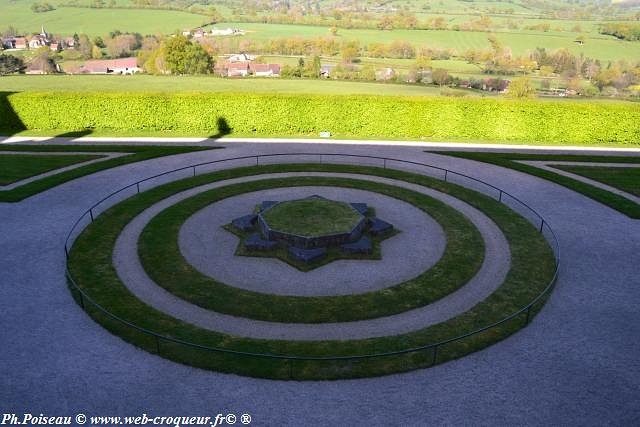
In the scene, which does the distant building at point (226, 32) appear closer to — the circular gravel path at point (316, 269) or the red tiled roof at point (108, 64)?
the red tiled roof at point (108, 64)

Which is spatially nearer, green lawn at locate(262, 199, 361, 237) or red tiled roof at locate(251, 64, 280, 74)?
green lawn at locate(262, 199, 361, 237)

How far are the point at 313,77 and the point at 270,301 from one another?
105m

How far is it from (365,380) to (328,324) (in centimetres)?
386

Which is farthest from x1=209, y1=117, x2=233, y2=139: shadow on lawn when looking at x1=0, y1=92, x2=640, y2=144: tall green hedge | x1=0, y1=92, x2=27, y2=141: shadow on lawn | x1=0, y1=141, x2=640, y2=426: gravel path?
x1=0, y1=141, x2=640, y2=426: gravel path

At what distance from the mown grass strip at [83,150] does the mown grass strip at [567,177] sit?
88.8 ft

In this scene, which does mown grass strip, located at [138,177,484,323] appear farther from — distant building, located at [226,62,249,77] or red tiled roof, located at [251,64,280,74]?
distant building, located at [226,62,249,77]

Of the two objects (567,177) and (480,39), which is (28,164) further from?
(480,39)

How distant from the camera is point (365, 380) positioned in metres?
16.7

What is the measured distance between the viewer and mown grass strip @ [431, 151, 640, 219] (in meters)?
32.9

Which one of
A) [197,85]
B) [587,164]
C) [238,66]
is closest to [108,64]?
[238,66]

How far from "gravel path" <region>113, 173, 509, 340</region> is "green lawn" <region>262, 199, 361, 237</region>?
305 centimetres

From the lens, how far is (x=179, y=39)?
117 meters

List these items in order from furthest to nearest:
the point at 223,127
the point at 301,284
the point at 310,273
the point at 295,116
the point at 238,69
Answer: the point at 238,69 < the point at 223,127 < the point at 295,116 < the point at 310,273 < the point at 301,284

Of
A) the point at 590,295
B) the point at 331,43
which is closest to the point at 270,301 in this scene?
the point at 590,295
